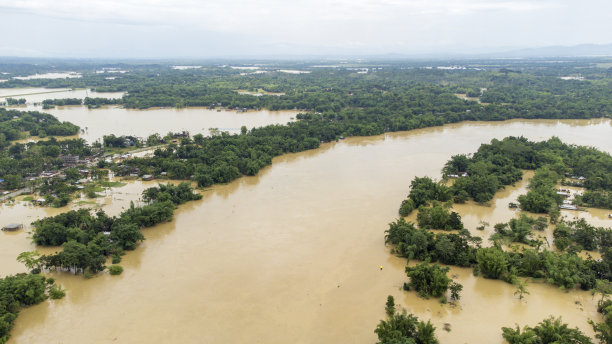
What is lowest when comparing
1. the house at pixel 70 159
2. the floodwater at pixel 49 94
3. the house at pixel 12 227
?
the house at pixel 12 227

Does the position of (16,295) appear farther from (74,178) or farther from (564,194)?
(564,194)

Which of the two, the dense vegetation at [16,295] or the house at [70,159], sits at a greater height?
the house at [70,159]

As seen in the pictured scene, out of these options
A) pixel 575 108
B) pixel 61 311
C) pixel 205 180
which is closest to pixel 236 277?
pixel 61 311

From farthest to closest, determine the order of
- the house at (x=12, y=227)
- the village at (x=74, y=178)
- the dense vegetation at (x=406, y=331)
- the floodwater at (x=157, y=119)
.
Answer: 1. the floodwater at (x=157, y=119)
2. the village at (x=74, y=178)
3. the house at (x=12, y=227)
4. the dense vegetation at (x=406, y=331)

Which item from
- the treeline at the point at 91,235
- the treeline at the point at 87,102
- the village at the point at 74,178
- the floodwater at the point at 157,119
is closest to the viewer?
the treeline at the point at 91,235

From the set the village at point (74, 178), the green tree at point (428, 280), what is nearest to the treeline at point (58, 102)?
the village at point (74, 178)

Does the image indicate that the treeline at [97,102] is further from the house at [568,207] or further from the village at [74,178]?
the house at [568,207]

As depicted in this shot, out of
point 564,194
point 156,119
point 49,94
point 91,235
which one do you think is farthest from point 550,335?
point 49,94

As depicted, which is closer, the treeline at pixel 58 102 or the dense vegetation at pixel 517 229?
the dense vegetation at pixel 517 229
